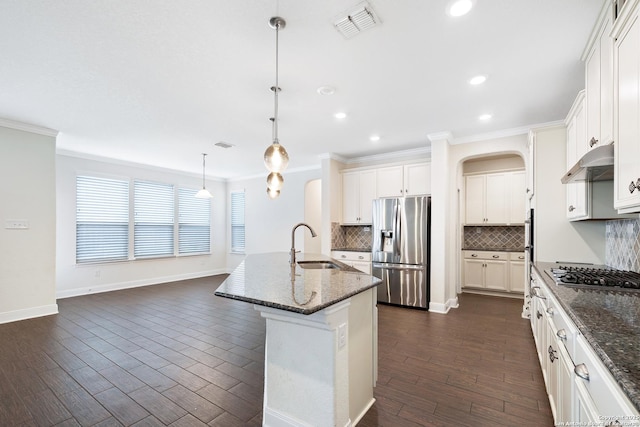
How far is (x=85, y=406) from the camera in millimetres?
2100

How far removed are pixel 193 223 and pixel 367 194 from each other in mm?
4636

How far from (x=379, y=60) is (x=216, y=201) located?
21.7 feet

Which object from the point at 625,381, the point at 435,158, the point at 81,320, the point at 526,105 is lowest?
the point at 81,320

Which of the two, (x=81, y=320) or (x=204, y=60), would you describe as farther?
(x=81, y=320)

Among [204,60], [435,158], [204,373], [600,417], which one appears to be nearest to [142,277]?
[204,373]

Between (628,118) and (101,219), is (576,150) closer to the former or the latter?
(628,118)

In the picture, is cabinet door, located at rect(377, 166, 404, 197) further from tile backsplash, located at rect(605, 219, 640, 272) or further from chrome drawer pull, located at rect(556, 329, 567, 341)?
chrome drawer pull, located at rect(556, 329, 567, 341)

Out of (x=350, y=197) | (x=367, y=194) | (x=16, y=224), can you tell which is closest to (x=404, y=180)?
(x=367, y=194)

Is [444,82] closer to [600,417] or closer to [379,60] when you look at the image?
[379,60]

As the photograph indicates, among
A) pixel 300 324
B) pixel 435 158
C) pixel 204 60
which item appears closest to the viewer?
pixel 300 324

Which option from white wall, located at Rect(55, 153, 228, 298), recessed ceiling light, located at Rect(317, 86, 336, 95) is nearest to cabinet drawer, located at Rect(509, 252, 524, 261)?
recessed ceiling light, located at Rect(317, 86, 336, 95)

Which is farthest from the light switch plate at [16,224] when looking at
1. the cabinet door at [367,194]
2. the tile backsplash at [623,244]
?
the tile backsplash at [623,244]

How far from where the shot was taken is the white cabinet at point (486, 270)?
5.28 meters

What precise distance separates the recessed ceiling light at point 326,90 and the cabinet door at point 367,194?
2.50m
